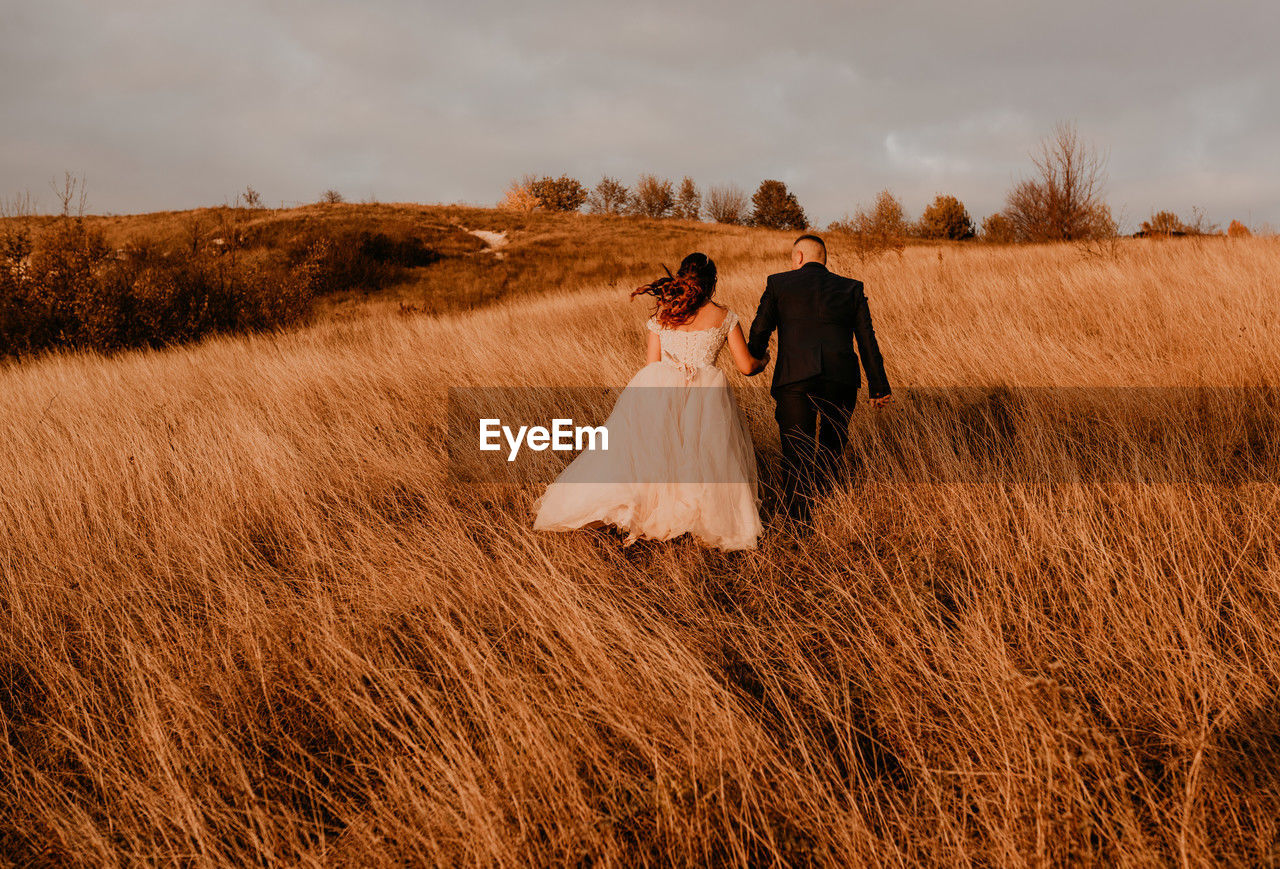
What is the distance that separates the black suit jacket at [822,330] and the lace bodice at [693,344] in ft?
1.03

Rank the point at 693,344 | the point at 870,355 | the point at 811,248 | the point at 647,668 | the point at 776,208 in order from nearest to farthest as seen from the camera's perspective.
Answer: the point at 647,668 → the point at 693,344 → the point at 870,355 → the point at 811,248 → the point at 776,208

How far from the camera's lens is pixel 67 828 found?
2.02 m

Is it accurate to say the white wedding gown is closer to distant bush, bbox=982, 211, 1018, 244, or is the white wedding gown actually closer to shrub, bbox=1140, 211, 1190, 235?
shrub, bbox=1140, 211, 1190, 235

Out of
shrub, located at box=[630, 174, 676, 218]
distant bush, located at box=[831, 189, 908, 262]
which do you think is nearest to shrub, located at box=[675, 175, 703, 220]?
shrub, located at box=[630, 174, 676, 218]

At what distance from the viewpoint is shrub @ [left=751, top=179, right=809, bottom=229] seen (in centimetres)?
5231

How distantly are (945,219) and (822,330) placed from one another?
42.9 metres

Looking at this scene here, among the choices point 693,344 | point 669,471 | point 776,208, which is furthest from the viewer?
point 776,208

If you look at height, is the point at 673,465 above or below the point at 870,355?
below

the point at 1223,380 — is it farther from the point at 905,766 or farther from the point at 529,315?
the point at 529,315

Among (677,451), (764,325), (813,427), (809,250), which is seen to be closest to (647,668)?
(677,451)

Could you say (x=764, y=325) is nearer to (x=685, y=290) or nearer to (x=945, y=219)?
(x=685, y=290)

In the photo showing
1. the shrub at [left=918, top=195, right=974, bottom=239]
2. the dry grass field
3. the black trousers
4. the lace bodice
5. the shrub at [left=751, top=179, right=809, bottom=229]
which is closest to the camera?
the dry grass field

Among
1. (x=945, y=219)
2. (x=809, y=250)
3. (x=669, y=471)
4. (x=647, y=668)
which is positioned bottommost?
(x=647, y=668)

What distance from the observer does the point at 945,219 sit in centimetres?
4044
